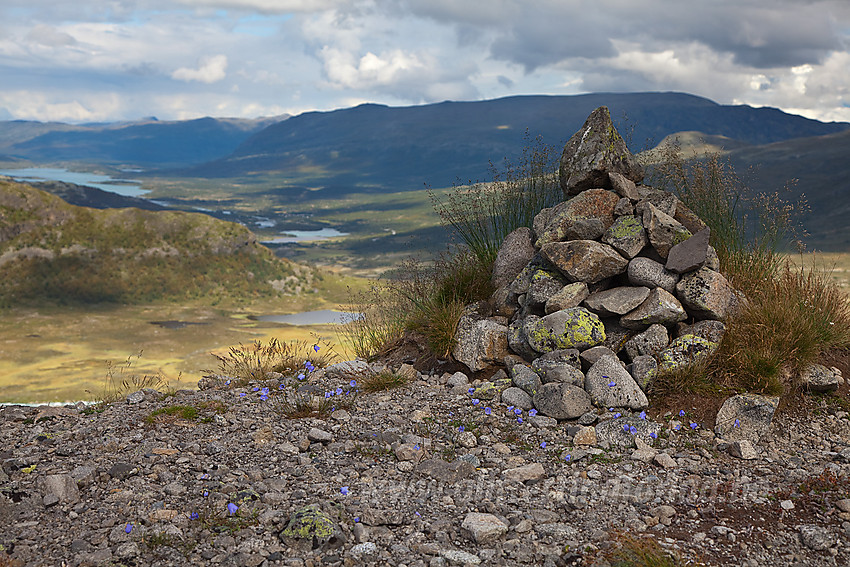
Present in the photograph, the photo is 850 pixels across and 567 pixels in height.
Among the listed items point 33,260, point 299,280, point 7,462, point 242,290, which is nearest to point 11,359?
point 33,260

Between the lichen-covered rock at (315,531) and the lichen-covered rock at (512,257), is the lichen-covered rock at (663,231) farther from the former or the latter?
the lichen-covered rock at (315,531)

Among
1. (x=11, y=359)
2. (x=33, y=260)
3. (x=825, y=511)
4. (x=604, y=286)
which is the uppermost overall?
(x=604, y=286)

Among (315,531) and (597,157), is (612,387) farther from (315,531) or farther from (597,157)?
(315,531)

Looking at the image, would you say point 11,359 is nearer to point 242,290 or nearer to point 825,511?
point 242,290

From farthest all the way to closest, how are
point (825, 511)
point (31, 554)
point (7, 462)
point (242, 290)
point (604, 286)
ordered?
point (242, 290) → point (604, 286) → point (7, 462) → point (825, 511) → point (31, 554)

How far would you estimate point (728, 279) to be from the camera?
8828 millimetres

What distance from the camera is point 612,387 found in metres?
7.45

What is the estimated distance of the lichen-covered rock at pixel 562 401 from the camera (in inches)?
288

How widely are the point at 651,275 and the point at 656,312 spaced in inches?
21.2

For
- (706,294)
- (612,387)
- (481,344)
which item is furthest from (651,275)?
(481,344)

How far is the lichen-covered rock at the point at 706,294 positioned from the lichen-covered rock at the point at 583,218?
1.29 metres

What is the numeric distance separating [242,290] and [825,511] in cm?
15289

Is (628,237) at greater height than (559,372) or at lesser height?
greater

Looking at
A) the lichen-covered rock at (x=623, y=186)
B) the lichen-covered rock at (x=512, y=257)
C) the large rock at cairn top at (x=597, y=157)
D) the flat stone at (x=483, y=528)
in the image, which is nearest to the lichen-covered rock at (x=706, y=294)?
the lichen-covered rock at (x=623, y=186)
